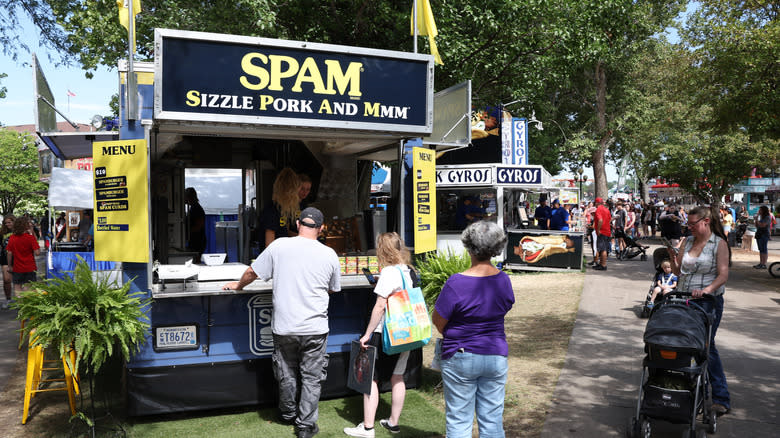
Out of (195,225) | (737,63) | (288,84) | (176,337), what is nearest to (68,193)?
(195,225)

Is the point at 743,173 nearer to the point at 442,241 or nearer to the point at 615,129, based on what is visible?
the point at 615,129

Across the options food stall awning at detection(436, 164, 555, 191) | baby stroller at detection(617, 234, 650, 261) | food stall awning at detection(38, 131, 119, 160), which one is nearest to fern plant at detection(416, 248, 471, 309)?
food stall awning at detection(38, 131, 119, 160)

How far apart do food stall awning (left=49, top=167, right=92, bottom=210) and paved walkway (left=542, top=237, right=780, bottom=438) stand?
9.17 meters

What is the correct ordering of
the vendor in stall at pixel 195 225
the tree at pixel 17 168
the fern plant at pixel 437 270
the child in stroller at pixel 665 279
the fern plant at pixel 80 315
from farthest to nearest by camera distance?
the tree at pixel 17 168
the child in stroller at pixel 665 279
the vendor in stall at pixel 195 225
the fern plant at pixel 437 270
the fern plant at pixel 80 315

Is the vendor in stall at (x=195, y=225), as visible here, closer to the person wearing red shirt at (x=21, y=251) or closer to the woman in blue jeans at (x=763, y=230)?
the person wearing red shirt at (x=21, y=251)

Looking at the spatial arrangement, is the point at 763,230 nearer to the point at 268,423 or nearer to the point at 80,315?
the point at 268,423

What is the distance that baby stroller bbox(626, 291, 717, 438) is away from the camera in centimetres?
453

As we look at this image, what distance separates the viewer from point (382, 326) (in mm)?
4953

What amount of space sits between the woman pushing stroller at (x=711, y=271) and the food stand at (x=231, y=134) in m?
2.53

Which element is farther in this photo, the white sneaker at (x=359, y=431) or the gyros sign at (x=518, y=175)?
the gyros sign at (x=518, y=175)

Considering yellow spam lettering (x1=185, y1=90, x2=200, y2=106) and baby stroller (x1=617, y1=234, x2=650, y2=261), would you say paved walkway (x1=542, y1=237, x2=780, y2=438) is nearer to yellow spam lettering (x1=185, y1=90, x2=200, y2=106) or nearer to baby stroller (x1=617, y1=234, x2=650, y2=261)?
yellow spam lettering (x1=185, y1=90, x2=200, y2=106)

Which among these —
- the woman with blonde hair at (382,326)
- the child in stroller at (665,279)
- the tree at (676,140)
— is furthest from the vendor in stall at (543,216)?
the woman with blonde hair at (382,326)

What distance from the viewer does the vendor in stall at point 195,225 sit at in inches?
346

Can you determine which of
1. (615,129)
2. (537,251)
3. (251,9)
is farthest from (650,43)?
(251,9)
